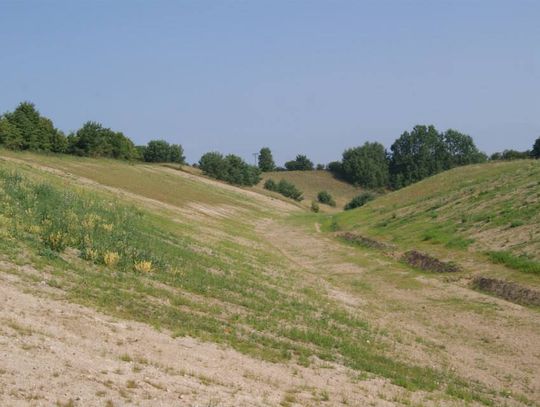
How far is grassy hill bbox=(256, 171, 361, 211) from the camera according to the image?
6210 inches

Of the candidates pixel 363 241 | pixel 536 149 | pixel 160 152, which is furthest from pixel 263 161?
pixel 363 241

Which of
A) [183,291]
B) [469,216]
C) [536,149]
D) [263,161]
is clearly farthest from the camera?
[263,161]

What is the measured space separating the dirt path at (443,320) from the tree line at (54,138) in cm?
5570

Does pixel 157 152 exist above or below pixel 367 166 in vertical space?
below

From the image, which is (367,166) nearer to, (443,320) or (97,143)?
(97,143)

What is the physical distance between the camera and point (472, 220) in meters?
43.2

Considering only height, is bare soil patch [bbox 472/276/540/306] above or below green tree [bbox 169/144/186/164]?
below

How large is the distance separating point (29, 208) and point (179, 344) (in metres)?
12.2

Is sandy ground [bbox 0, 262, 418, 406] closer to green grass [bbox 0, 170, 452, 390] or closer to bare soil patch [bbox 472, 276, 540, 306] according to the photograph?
green grass [bbox 0, 170, 452, 390]

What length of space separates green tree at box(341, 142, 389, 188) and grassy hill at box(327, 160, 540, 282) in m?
100

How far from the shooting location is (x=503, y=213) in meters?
41.6

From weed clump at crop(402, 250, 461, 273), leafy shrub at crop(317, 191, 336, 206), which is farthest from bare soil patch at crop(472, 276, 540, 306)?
leafy shrub at crop(317, 191, 336, 206)

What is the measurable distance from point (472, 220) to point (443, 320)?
2077 cm

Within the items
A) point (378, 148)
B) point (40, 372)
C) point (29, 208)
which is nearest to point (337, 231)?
point (29, 208)
